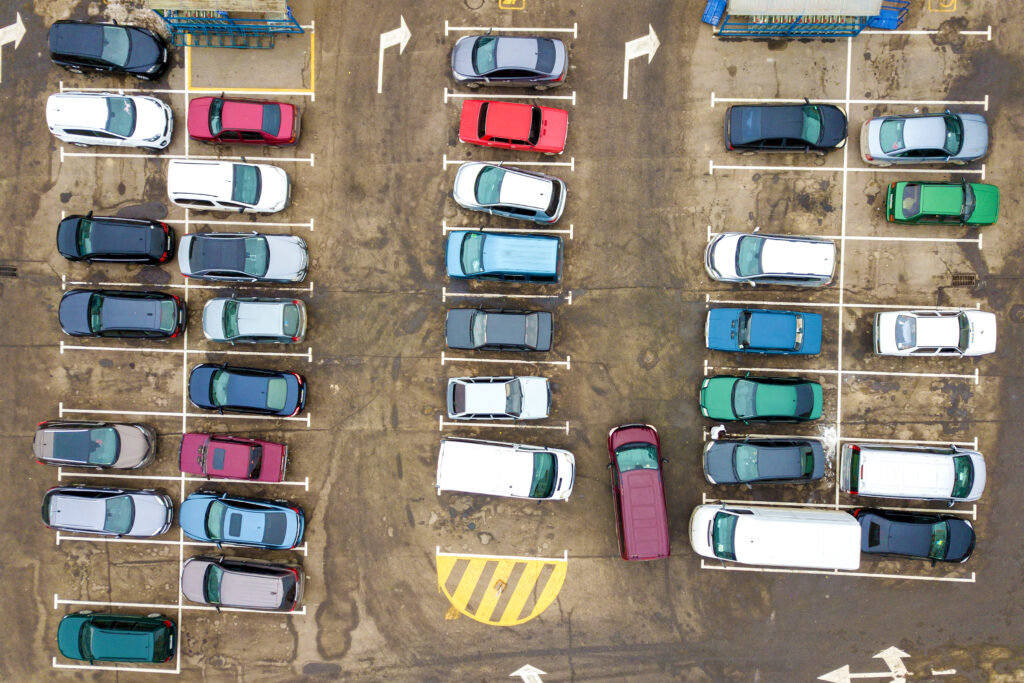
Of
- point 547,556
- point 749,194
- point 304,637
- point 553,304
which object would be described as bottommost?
point 304,637

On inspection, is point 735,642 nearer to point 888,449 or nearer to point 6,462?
point 888,449

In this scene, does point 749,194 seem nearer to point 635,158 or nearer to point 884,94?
point 635,158

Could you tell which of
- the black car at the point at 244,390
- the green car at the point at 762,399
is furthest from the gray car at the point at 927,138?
the black car at the point at 244,390

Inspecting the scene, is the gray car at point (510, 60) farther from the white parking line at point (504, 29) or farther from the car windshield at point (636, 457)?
the car windshield at point (636, 457)

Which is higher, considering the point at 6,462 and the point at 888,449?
the point at 888,449

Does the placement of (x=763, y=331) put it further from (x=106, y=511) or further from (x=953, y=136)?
(x=106, y=511)

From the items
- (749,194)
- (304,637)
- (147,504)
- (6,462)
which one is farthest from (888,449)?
(6,462)

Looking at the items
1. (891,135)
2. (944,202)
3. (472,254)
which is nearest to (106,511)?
(472,254)
